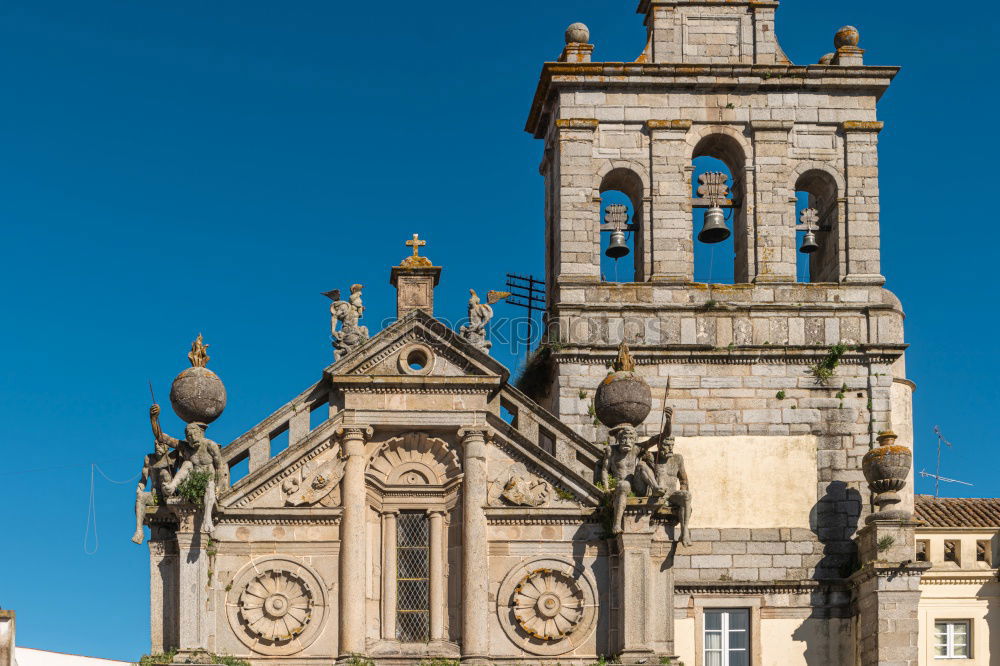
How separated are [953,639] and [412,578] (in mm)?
17059

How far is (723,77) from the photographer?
139 feet

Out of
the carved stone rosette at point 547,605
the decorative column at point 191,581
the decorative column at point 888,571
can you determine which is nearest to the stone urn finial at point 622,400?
the carved stone rosette at point 547,605

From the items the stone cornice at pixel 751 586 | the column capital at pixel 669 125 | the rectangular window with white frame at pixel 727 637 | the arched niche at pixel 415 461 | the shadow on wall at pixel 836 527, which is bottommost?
the rectangular window with white frame at pixel 727 637

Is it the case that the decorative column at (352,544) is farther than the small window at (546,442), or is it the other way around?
the small window at (546,442)

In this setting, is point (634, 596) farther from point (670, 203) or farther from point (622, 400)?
point (670, 203)

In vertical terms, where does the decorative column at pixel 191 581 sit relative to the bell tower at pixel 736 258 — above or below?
below

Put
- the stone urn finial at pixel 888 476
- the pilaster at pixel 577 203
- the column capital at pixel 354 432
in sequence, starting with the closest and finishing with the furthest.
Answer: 1. the column capital at pixel 354 432
2. the stone urn finial at pixel 888 476
3. the pilaster at pixel 577 203

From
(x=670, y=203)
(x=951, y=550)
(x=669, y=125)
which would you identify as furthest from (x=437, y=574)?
(x=951, y=550)

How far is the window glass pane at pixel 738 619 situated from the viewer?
40125mm

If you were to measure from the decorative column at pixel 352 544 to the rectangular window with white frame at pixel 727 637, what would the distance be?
21.5ft

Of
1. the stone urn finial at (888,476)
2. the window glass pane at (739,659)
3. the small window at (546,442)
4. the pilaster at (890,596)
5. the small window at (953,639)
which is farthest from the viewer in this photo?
the small window at (953,639)

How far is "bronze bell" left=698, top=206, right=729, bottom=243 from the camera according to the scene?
4209cm

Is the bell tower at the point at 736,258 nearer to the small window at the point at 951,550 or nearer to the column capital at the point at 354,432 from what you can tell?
the column capital at the point at 354,432

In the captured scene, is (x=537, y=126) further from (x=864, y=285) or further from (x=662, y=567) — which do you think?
(x=662, y=567)
